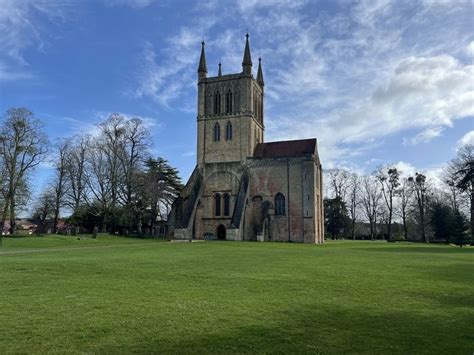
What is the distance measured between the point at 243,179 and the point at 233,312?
40.9 m

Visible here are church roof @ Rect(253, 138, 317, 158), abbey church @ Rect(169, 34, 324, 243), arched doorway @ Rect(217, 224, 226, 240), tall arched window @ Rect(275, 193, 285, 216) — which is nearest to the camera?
abbey church @ Rect(169, 34, 324, 243)

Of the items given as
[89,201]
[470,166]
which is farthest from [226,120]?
[470,166]

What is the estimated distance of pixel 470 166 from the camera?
133 ft

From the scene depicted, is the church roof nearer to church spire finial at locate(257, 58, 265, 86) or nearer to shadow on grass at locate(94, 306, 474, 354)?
church spire finial at locate(257, 58, 265, 86)

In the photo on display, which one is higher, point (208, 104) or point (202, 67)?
point (202, 67)

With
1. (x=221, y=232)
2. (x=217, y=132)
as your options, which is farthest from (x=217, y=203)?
(x=217, y=132)

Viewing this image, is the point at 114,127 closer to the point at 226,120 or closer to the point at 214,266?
the point at 226,120

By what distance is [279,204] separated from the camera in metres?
49.1

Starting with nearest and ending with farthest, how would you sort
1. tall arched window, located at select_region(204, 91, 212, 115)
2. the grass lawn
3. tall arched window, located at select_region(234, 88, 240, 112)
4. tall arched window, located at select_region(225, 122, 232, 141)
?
the grass lawn → tall arched window, located at select_region(225, 122, 232, 141) → tall arched window, located at select_region(234, 88, 240, 112) → tall arched window, located at select_region(204, 91, 212, 115)

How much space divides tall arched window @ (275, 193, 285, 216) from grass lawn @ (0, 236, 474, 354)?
34256mm

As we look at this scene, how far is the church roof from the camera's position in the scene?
5134cm

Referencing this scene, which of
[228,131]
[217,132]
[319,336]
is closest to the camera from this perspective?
[319,336]

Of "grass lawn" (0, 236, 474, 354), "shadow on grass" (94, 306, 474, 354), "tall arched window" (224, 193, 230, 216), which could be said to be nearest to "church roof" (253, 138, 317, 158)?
"tall arched window" (224, 193, 230, 216)

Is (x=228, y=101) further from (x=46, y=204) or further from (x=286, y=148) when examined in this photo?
(x=46, y=204)
